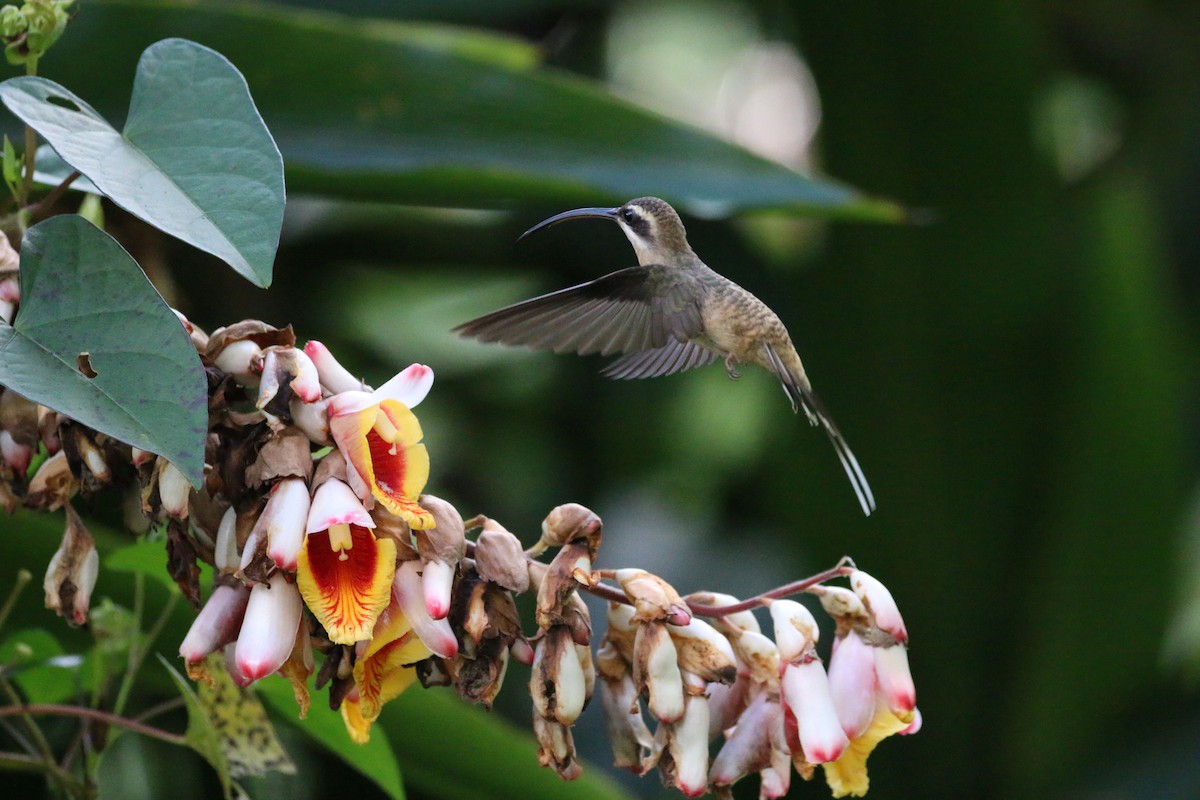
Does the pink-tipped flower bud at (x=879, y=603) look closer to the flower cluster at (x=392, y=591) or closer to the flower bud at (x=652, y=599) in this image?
the flower cluster at (x=392, y=591)

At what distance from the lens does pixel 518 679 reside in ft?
6.28

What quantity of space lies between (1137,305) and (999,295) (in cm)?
22

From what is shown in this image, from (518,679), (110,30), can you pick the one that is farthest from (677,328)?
(518,679)

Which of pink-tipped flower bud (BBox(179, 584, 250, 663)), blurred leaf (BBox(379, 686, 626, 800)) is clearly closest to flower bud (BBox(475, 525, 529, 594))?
pink-tipped flower bud (BBox(179, 584, 250, 663))

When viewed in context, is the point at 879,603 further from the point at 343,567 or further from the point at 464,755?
the point at 464,755

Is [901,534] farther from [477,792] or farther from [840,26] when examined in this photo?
[477,792]

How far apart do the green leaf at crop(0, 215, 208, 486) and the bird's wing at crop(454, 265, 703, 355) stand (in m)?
0.22

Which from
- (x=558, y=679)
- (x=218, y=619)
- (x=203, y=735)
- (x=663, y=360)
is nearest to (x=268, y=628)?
(x=218, y=619)

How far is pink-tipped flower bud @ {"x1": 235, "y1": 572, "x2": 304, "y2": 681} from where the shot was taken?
24.2 inches

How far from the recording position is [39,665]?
0.93 metres

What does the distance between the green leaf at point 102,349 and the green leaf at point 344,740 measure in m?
0.35

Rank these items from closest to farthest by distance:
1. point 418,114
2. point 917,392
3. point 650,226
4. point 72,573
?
point 72,573
point 650,226
point 418,114
point 917,392

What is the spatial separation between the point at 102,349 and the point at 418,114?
842 mm

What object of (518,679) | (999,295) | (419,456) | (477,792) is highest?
(419,456)
